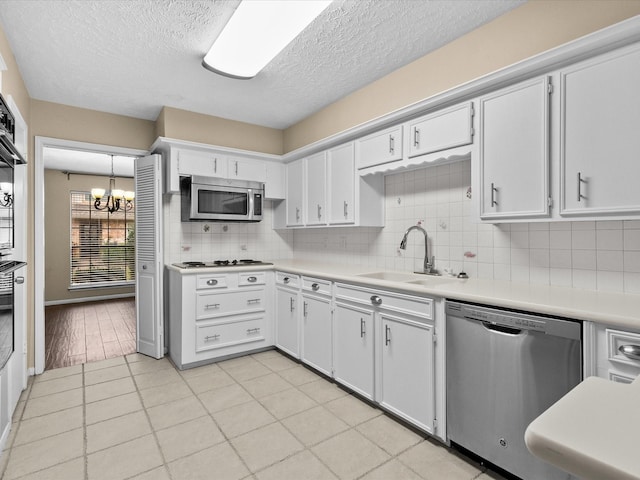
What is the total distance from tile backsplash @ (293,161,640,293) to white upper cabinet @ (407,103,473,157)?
1.03ft

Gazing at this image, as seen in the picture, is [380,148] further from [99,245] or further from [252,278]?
[99,245]

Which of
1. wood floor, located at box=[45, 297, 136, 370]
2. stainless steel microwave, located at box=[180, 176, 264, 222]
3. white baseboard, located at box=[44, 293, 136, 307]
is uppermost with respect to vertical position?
stainless steel microwave, located at box=[180, 176, 264, 222]

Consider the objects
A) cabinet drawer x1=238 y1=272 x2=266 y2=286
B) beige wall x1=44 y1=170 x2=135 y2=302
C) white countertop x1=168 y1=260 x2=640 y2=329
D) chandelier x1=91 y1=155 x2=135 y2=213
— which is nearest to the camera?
white countertop x1=168 y1=260 x2=640 y2=329

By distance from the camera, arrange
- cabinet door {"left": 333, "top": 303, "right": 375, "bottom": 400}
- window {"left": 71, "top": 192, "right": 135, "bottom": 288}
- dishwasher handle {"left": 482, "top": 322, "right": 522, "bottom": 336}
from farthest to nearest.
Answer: window {"left": 71, "top": 192, "right": 135, "bottom": 288}, cabinet door {"left": 333, "top": 303, "right": 375, "bottom": 400}, dishwasher handle {"left": 482, "top": 322, "right": 522, "bottom": 336}

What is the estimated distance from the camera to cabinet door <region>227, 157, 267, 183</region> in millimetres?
3946

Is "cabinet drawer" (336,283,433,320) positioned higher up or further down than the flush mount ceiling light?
further down

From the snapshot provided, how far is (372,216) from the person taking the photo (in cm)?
326

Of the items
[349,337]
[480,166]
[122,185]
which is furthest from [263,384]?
[122,185]

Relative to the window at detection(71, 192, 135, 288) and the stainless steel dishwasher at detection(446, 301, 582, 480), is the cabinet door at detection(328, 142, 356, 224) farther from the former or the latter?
the window at detection(71, 192, 135, 288)

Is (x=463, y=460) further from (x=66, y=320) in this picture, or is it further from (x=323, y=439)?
(x=66, y=320)

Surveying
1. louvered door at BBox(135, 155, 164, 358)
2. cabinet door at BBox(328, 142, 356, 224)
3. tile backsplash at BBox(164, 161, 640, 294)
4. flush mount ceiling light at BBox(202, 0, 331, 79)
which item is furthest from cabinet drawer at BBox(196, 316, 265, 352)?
Answer: flush mount ceiling light at BBox(202, 0, 331, 79)

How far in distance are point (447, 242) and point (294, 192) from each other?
1939mm

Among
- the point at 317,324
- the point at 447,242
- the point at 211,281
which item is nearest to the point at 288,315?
the point at 317,324

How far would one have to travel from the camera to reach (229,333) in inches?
139
